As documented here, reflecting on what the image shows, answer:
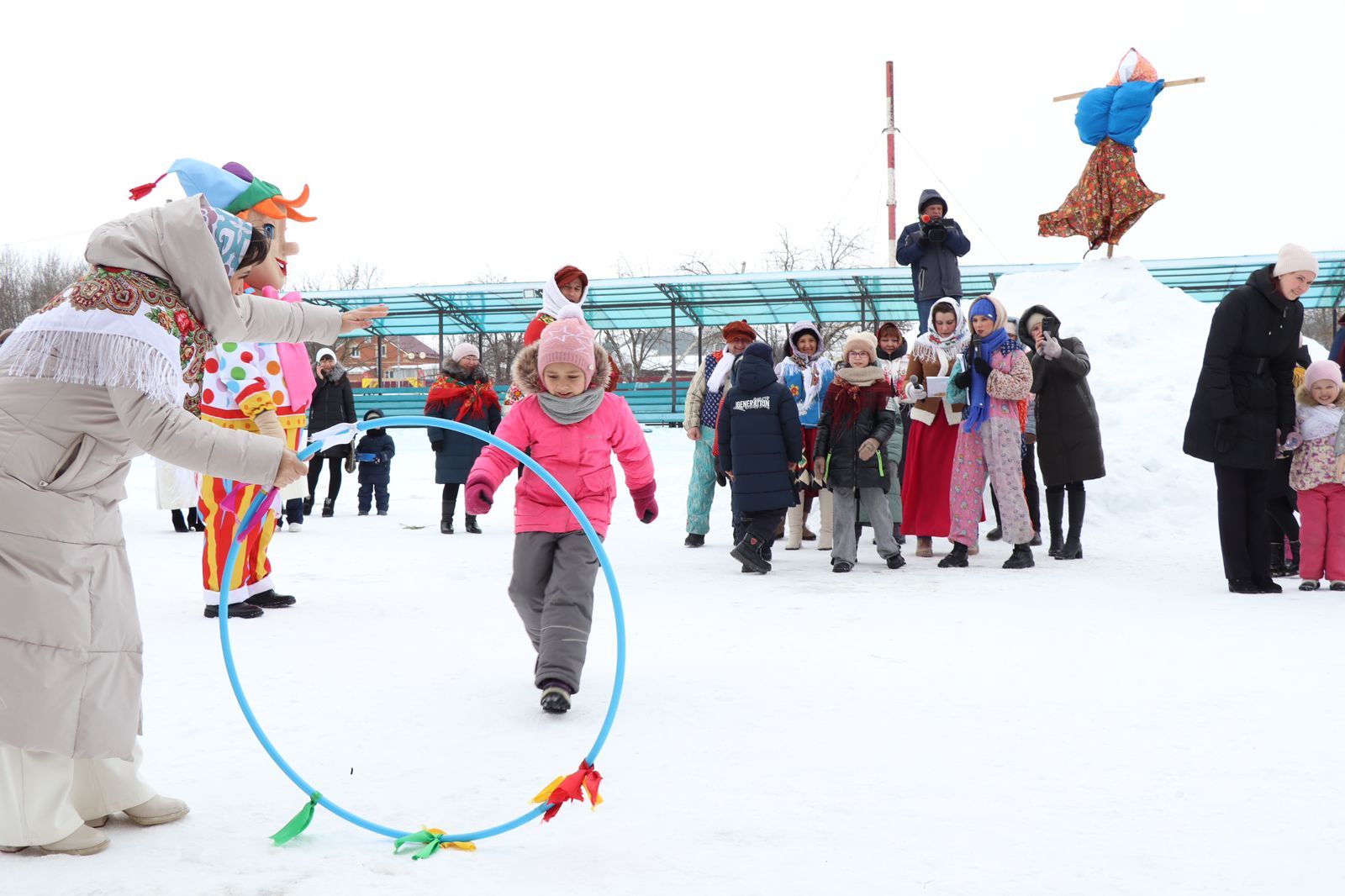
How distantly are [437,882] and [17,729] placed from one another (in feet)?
3.48

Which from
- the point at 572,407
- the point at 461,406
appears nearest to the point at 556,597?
the point at 572,407

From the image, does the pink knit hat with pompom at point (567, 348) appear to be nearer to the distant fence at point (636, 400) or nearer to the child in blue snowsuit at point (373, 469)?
the child in blue snowsuit at point (373, 469)

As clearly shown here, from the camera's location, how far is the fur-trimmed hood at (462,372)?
1120 centimetres

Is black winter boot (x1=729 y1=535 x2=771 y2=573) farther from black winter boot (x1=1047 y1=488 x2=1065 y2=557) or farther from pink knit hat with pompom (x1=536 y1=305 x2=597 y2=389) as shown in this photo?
pink knit hat with pompom (x1=536 y1=305 x2=597 y2=389)

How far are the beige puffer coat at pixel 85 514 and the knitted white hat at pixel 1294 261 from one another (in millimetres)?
6283

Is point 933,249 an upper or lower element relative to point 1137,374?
upper

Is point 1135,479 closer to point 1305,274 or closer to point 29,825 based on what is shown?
point 1305,274

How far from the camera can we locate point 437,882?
2688mm

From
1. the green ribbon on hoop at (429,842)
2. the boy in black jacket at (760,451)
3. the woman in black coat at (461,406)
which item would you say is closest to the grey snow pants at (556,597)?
the green ribbon on hoop at (429,842)

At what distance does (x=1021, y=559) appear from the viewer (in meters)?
8.31

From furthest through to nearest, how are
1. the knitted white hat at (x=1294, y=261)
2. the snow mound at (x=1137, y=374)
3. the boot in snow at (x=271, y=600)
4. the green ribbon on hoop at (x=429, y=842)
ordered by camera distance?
the snow mound at (x=1137, y=374), the knitted white hat at (x=1294, y=261), the boot in snow at (x=271, y=600), the green ribbon on hoop at (x=429, y=842)

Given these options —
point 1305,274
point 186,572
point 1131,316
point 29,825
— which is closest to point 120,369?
point 29,825

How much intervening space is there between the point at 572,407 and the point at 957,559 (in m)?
4.69

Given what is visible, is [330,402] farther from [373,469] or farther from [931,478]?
[931,478]
